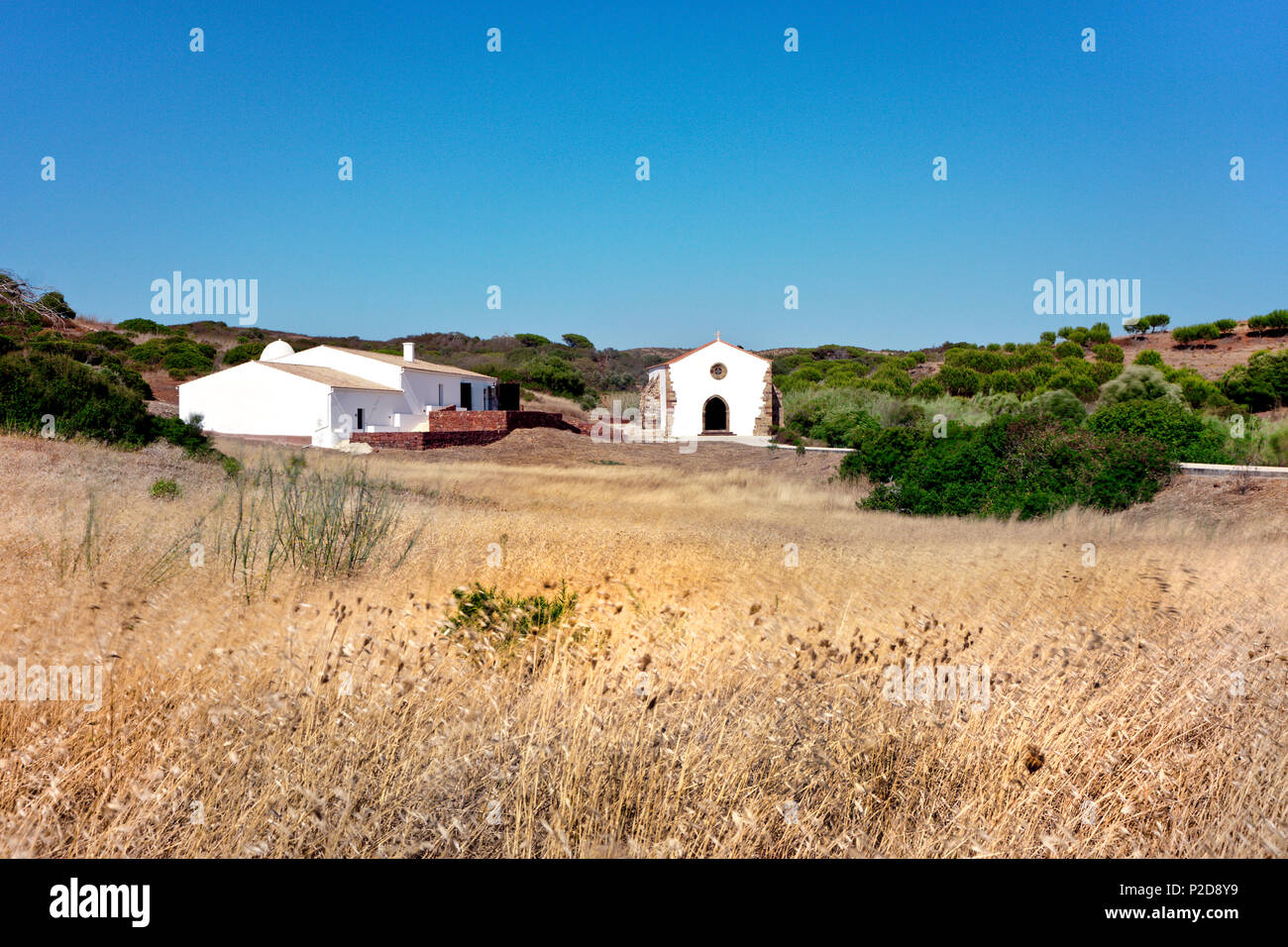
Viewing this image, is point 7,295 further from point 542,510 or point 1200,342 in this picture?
point 1200,342

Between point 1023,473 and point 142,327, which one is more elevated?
point 142,327

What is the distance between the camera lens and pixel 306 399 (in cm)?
3441

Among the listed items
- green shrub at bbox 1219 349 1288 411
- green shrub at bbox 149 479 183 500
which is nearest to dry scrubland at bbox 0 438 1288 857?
green shrub at bbox 149 479 183 500

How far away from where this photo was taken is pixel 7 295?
827cm

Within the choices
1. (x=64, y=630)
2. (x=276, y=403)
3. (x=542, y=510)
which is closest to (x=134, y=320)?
(x=276, y=403)

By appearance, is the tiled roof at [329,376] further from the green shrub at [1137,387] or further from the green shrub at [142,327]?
the green shrub at [142,327]

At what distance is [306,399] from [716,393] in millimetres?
18334

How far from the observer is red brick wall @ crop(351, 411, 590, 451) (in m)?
29.2

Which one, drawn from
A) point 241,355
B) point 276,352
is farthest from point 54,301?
point 241,355

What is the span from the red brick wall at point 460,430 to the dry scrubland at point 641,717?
2288 cm

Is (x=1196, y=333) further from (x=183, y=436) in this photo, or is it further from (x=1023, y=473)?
(x=183, y=436)

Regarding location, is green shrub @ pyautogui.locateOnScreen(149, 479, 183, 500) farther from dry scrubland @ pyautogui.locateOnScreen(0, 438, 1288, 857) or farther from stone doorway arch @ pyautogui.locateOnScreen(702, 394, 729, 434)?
stone doorway arch @ pyautogui.locateOnScreen(702, 394, 729, 434)

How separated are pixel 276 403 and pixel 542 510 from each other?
1039 inches

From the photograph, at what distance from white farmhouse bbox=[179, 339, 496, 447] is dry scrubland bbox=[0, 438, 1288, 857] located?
29.4 meters
